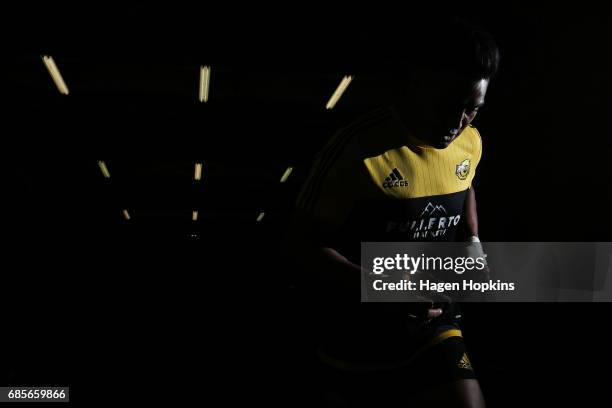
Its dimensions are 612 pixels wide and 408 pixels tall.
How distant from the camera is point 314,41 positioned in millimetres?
6090

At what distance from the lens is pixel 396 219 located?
2.02m

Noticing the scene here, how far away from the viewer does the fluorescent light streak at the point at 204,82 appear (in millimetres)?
7004

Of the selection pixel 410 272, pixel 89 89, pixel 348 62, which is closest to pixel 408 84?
pixel 410 272

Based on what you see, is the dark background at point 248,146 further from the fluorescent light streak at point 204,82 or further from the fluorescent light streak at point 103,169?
the fluorescent light streak at point 103,169

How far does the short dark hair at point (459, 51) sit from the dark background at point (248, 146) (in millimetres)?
2402

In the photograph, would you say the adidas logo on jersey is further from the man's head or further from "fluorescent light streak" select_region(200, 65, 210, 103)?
Result: "fluorescent light streak" select_region(200, 65, 210, 103)

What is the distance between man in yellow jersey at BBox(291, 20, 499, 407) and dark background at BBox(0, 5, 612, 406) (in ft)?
6.81

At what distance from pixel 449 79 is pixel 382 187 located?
393mm

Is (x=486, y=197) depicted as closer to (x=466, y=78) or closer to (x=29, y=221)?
(x=466, y=78)

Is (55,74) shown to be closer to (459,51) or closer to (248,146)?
(248,146)

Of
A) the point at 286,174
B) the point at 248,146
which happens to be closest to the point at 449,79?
the point at 248,146

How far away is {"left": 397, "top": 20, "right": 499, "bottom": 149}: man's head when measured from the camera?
1.82 m

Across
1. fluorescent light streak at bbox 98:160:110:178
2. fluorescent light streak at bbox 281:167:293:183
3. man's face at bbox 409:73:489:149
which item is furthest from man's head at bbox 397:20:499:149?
fluorescent light streak at bbox 98:160:110:178

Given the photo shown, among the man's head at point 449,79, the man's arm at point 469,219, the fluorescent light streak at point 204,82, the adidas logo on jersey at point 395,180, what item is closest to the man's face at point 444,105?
the man's head at point 449,79
